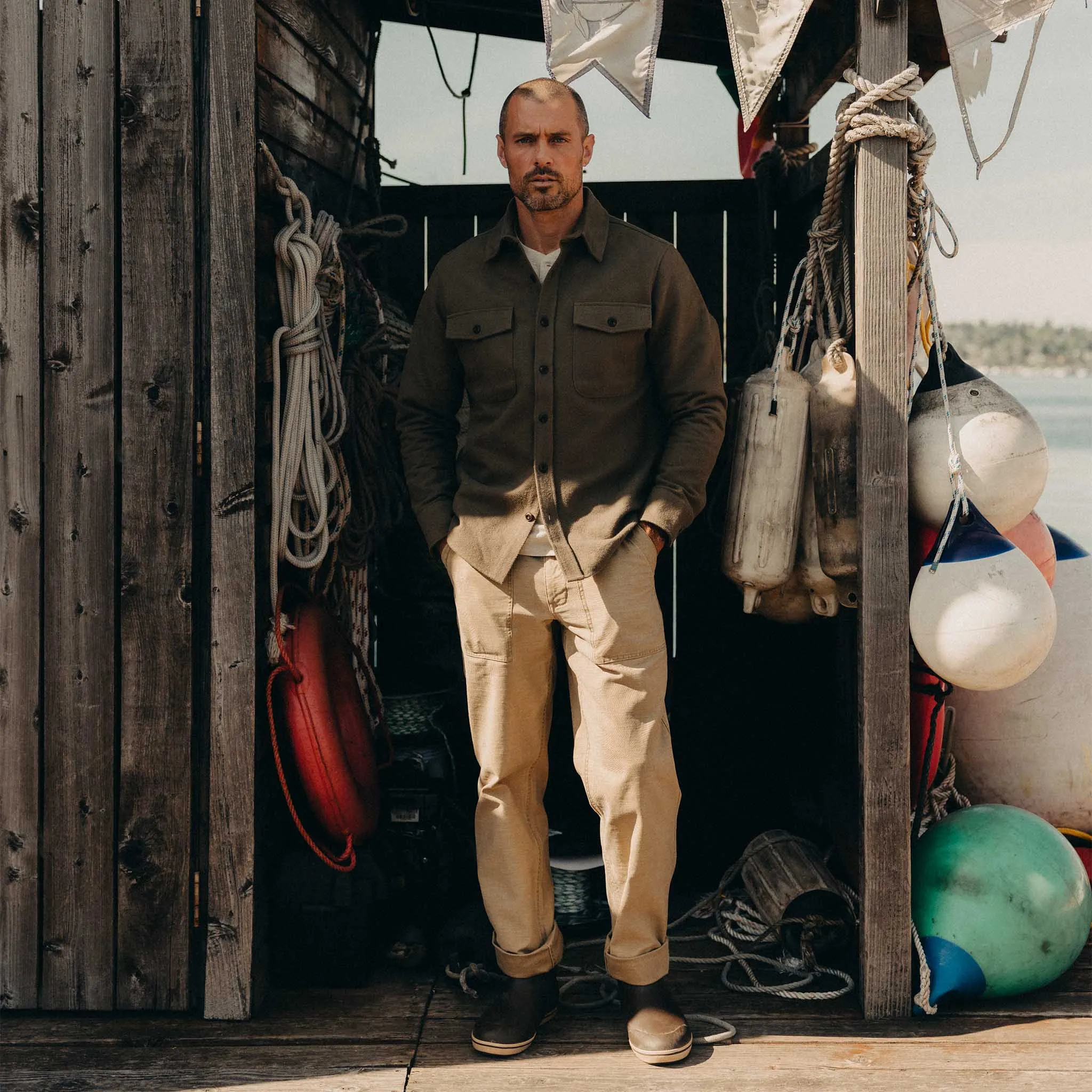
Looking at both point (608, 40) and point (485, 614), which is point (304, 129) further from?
point (485, 614)

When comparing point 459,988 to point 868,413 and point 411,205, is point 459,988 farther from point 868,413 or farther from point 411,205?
point 411,205

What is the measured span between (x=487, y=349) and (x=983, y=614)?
4.37 ft

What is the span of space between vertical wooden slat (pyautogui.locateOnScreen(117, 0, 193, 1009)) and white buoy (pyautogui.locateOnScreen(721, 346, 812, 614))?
1425mm

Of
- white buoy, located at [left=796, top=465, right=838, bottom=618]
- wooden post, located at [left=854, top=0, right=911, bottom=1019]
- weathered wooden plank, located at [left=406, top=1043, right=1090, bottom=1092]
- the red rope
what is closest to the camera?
weathered wooden plank, located at [left=406, top=1043, right=1090, bottom=1092]

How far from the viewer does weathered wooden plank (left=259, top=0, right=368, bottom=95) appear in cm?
320

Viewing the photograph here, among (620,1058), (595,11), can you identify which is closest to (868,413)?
(595,11)

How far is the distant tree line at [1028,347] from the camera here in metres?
5.45

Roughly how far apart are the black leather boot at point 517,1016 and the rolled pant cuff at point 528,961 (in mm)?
14

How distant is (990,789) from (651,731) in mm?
1396

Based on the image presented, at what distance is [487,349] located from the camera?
113 inches

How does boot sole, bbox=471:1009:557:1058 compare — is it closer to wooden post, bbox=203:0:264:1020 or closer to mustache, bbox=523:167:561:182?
wooden post, bbox=203:0:264:1020

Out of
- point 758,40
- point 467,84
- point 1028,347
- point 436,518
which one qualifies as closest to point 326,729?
point 436,518

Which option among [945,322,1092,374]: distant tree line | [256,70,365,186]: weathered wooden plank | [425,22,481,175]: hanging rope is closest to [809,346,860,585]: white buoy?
[256,70,365,186]: weathered wooden plank

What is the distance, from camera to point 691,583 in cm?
405
